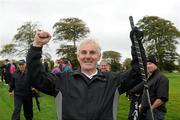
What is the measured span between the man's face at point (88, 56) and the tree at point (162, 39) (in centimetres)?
9121

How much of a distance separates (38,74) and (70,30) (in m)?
93.9

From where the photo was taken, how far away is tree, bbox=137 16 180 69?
9813 cm

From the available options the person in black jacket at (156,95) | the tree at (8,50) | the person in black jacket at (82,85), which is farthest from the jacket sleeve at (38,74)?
the tree at (8,50)

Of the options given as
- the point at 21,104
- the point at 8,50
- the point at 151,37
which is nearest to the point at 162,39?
the point at 151,37

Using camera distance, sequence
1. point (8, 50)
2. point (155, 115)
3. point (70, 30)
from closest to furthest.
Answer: point (155, 115) < point (8, 50) < point (70, 30)

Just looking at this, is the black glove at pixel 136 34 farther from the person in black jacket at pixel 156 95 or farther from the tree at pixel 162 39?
the tree at pixel 162 39

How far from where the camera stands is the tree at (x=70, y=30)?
9669cm

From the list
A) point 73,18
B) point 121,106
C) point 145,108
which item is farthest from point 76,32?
point 145,108

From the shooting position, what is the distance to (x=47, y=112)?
17.4 meters

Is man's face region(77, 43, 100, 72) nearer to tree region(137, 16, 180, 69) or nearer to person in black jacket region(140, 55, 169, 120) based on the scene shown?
person in black jacket region(140, 55, 169, 120)

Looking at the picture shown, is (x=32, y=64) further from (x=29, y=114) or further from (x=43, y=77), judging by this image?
(x=29, y=114)

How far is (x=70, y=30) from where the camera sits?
→ 325 feet

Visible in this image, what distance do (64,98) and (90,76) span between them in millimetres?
390

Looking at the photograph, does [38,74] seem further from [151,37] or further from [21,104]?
[151,37]
